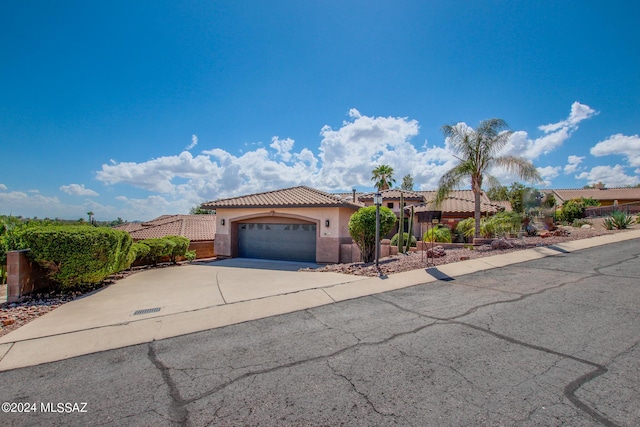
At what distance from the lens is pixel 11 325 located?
20.2ft

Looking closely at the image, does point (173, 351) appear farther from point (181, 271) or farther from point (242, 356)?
point (181, 271)

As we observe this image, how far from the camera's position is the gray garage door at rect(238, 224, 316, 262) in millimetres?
16203

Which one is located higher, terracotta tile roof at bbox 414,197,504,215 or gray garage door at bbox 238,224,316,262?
terracotta tile roof at bbox 414,197,504,215

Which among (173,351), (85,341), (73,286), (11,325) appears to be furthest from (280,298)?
(73,286)

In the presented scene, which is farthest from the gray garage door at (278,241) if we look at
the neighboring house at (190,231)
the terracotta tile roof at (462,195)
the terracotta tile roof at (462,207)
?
the terracotta tile roof at (462,195)

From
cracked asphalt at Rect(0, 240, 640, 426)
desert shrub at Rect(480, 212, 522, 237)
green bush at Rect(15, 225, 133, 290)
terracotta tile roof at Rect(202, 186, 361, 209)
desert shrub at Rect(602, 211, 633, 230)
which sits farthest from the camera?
desert shrub at Rect(602, 211, 633, 230)

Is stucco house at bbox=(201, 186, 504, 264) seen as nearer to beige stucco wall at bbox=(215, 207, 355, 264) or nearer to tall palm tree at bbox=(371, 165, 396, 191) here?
beige stucco wall at bbox=(215, 207, 355, 264)

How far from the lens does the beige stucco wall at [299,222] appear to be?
15.2m

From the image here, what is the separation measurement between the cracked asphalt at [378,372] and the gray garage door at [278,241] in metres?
9.92

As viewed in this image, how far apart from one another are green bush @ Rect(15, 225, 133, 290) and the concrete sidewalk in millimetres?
733

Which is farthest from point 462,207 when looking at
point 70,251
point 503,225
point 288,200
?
point 70,251

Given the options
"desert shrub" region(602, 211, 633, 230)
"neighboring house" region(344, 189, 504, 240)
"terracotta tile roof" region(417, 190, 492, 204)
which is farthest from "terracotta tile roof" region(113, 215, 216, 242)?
"desert shrub" region(602, 211, 633, 230)

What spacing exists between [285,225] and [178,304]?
982 centimetres

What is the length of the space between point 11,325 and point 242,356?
215 inches
